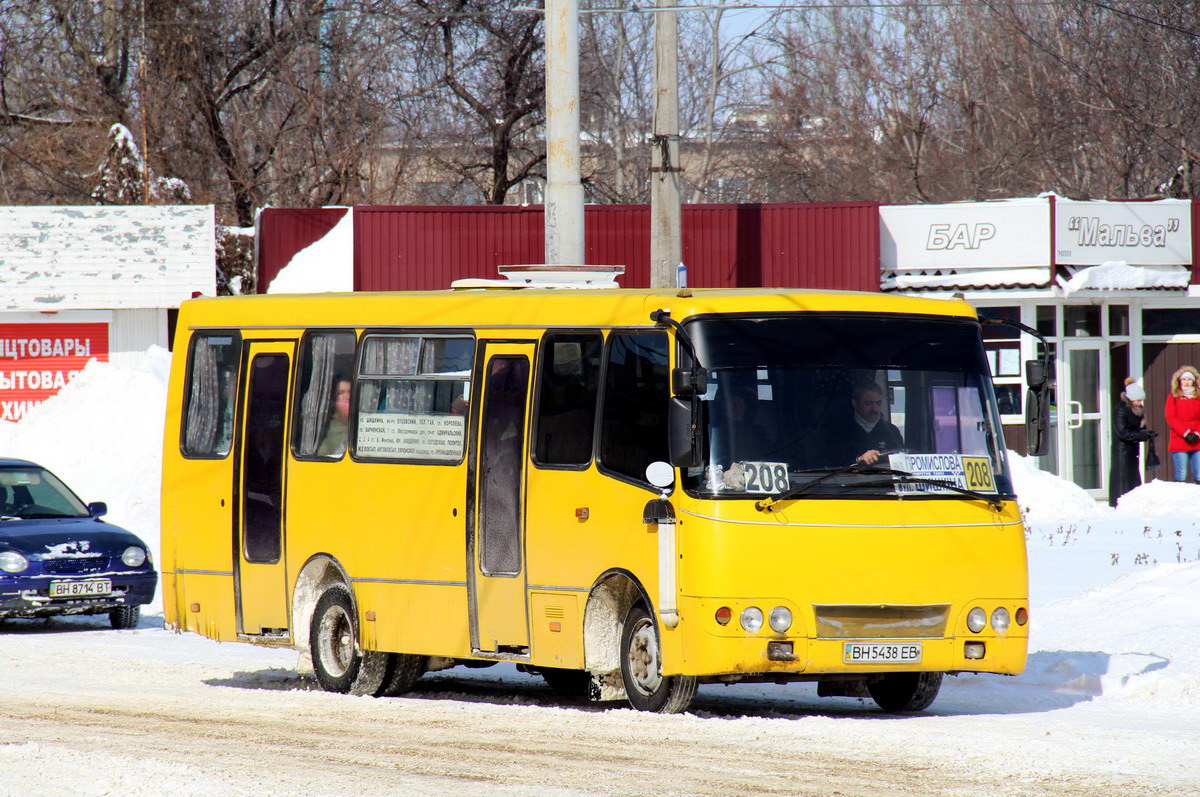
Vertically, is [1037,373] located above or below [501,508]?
above

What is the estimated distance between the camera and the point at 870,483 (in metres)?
9.46

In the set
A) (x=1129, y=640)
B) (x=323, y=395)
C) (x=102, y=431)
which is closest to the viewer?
(x=323, y=395)

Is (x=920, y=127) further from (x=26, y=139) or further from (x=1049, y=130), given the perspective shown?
(x=26, y=139)

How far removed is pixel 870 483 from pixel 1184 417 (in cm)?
1311

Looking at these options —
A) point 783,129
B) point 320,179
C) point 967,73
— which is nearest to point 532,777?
point 320,179

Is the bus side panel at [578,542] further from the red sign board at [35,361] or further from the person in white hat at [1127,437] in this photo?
the red sign board at [35,361]

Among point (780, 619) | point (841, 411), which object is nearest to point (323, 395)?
point (841, 411)

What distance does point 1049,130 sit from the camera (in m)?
43.8

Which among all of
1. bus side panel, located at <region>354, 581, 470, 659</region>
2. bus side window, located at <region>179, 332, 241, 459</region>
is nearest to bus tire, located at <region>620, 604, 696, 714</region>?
bus side panel, located at <region>354, 581, 470, 659</region>

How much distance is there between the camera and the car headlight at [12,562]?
1518 centimetres


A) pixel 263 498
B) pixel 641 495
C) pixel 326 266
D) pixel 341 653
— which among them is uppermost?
pixel 326 266

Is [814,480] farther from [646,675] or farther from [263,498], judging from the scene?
[263,498]

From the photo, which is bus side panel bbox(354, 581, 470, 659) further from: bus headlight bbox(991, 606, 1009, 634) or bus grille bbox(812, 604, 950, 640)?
bus headlight bbox(991, 606, 1009, 634)

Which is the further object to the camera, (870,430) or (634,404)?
(634,404)
